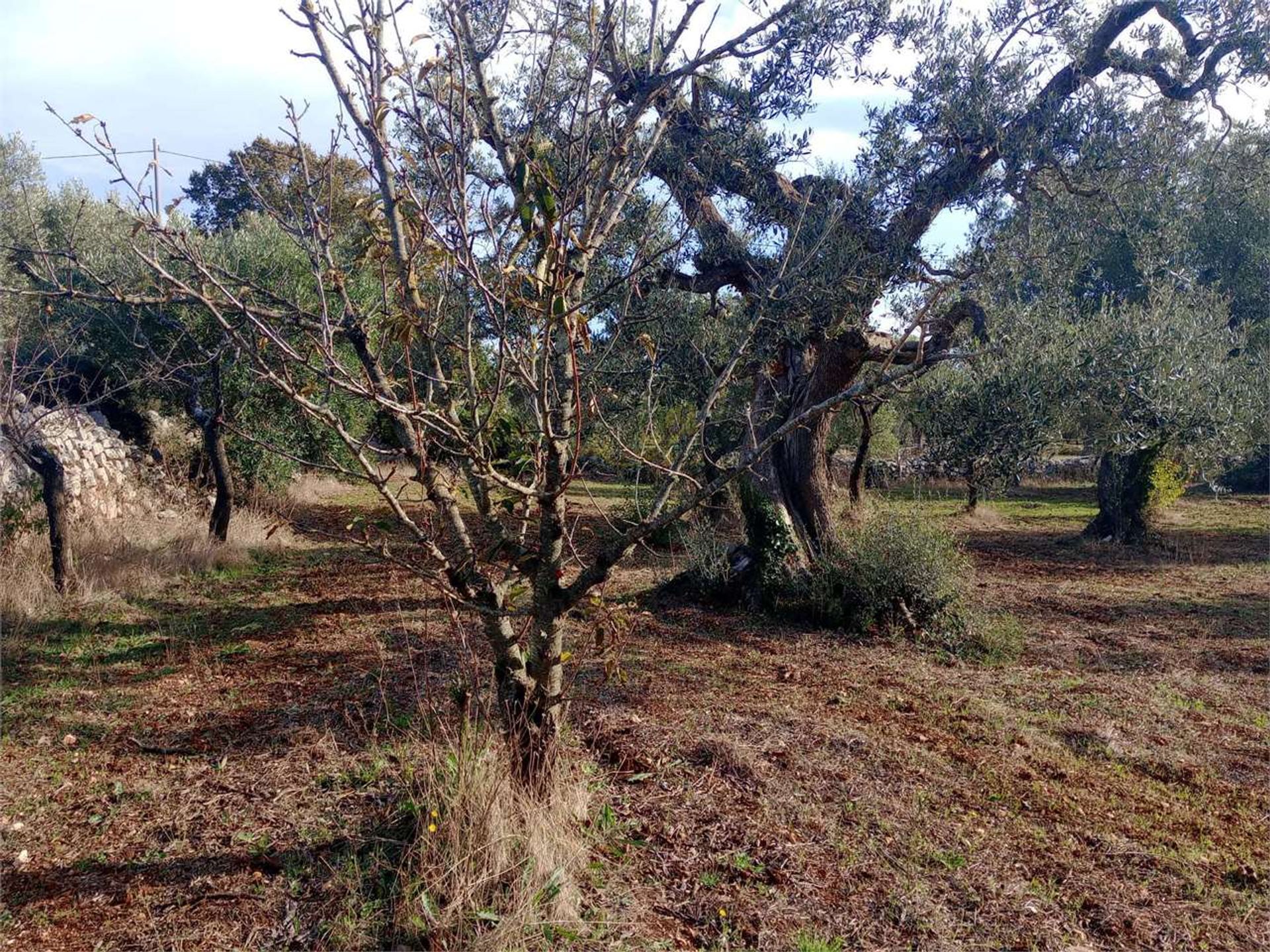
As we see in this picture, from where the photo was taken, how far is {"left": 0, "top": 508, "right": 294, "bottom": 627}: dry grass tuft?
754cm

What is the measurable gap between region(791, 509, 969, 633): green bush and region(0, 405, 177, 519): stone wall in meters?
7.95

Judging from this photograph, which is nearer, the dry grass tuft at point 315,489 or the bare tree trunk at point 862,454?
the bare tree trunk at point 862,454

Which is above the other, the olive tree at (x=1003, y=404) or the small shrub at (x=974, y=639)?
the olive tree at (x=1003, y=404)

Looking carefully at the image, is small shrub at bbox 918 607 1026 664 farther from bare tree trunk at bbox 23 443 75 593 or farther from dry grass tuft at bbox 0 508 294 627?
bare tree trunk at bbox 23 443 75 593

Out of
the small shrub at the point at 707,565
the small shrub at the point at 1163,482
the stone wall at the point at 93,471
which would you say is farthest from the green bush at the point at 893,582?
the stone wall at the point at 93,471

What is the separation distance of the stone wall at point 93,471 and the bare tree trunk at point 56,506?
3.93ft

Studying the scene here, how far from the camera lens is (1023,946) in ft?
11.0

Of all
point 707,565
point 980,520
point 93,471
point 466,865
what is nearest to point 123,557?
point 93,471

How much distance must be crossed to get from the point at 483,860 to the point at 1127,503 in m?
13.8

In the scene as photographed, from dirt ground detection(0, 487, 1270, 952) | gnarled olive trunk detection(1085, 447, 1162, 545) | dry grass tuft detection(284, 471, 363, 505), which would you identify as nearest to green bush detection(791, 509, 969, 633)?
dirt ground detection(0, 487, 1270, 952)

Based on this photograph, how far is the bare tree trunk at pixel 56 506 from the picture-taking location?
7.43 metres

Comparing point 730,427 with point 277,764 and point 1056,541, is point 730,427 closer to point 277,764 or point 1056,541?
point 1056,541

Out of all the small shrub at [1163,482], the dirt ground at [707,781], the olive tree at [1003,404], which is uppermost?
the olive tree at [1003,404]

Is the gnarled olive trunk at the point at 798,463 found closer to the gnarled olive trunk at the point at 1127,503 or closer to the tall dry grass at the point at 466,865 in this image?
the tall dry grass at the point at 466,865
